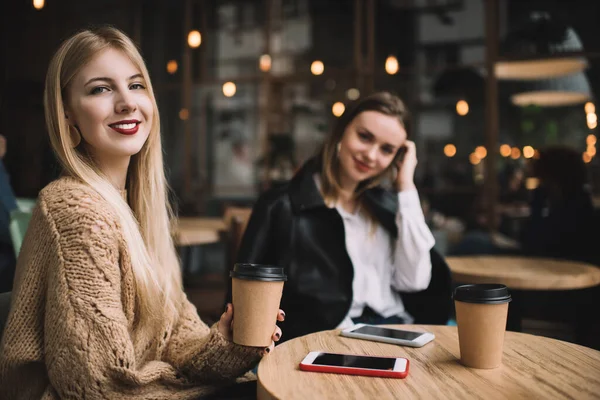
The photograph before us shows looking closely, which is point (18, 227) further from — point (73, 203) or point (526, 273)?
point (526, 273)

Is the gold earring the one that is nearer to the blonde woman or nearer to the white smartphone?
the blonde woman

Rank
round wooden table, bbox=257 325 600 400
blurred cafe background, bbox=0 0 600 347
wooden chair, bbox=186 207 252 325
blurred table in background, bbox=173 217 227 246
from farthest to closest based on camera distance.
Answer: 1. blurred cafe background, bbox=0 0 600 347
2. blurred table in background, bbox=173 217 227 246
3. wooden chair, bbox=186 207 252 325
4. round wooden table, bbox=257 325 600 400

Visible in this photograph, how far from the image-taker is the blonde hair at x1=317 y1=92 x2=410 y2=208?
2395mm

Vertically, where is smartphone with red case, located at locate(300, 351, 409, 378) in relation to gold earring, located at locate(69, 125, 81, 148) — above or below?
below

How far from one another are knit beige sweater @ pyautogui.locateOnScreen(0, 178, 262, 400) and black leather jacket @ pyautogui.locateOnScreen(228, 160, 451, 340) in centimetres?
77

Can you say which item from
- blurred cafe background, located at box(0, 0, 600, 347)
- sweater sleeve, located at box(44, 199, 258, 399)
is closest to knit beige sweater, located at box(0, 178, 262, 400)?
sweater sleeve, located at box(44, 199, 258, 399)

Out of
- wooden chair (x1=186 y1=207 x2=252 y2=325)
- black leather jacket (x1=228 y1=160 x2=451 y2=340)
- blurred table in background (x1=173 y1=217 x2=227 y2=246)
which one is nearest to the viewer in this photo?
black leather jacket (x1=228 y1=160 x2=451 y2=340)

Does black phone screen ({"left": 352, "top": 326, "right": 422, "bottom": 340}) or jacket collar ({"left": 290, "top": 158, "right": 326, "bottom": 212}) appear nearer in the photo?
black phone screen ({"left": 352, "top": 326, "right": 422, "bottom": 340})

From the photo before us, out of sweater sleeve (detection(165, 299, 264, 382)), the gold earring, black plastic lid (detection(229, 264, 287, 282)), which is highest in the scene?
the gold earring

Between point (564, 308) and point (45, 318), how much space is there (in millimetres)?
3330

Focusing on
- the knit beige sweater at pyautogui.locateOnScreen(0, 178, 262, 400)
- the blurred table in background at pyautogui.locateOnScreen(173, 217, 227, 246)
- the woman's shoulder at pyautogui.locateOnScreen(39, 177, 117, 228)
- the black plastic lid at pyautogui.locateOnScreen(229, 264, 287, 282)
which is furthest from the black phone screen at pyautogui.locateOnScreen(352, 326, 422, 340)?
the blurred table in background at pyautogui.locateOnScreen(173, 217, 227, 246)

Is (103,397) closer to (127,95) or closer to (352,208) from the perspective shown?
(127,95)

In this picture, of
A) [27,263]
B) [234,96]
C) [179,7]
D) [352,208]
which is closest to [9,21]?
[179,7]

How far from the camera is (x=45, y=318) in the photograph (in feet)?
4.31
